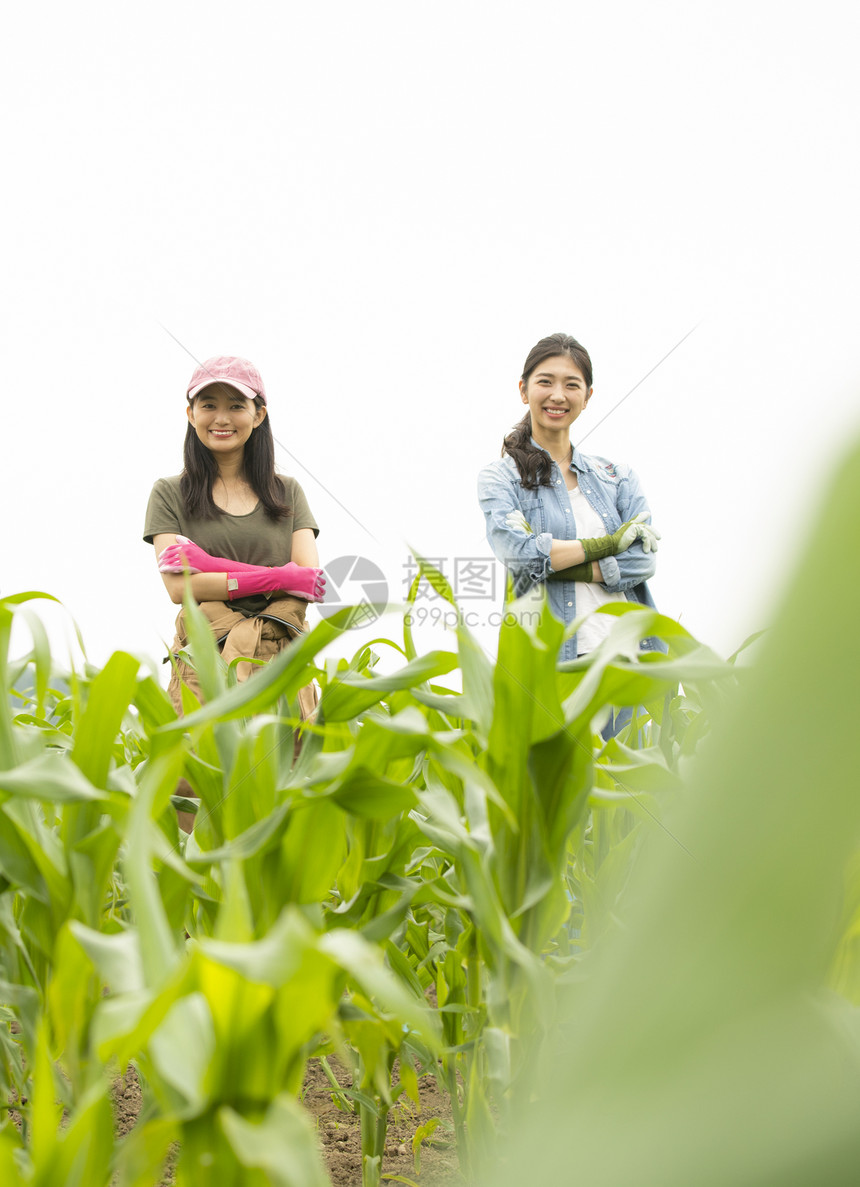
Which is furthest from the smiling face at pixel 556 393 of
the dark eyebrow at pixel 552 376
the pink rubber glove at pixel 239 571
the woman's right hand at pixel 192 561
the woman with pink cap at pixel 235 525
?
the woman's right hand at pixel 192 561

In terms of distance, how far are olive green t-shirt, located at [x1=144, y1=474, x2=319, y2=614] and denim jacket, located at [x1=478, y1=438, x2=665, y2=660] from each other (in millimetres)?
440

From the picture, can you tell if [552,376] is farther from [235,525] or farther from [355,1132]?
[355,1132]

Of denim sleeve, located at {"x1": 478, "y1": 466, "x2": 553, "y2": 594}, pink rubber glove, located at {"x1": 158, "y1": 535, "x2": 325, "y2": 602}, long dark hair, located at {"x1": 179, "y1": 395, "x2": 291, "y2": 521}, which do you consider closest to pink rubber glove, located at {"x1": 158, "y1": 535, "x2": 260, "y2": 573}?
pink rubber glove, located at {"x1": 158, "y1": 535, "x2": 325, "y2": 602}

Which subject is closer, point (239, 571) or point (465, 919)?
point (465, 919)

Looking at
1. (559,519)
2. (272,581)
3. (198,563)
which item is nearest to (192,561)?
(198,563)

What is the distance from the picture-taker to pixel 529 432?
2.00 meters

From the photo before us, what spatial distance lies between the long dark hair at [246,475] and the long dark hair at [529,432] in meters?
0.52

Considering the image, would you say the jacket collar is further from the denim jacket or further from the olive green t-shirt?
the olive green t-shirt

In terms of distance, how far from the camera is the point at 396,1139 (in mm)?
872

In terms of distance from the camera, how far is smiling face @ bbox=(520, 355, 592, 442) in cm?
198

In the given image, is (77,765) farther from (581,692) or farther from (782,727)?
(782,727)

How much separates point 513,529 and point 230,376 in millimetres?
640

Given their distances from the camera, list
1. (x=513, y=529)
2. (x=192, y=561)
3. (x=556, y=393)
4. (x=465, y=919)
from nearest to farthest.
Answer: (x=465, y=919)
(x=192, y=561)
(x=513, y=529)
(x=556, y=393)

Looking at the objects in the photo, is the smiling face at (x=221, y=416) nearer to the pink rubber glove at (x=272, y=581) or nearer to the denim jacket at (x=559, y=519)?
the pink rubber glove at (x=272, y=581)
